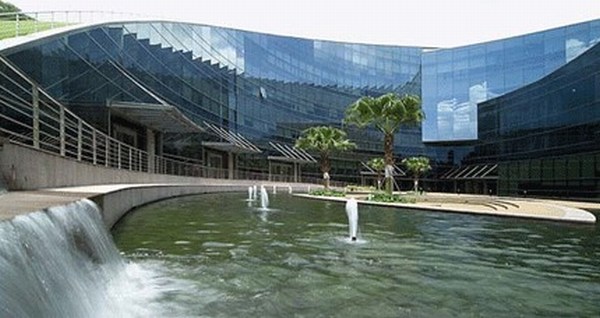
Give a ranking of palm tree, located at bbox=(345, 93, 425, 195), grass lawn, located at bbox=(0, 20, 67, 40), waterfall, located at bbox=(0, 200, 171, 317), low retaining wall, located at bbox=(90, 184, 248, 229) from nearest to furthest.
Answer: waterfall, located at bbox=(0, 200, 171, 317) → low retaining wall, located at bbox=(90, 184, 248, 229) → grass lawn, located at bbox=(0, 20, 67, 40) → palm tree, located at bbox=(345, 93, 425, 195)

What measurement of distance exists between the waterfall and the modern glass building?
23562mm

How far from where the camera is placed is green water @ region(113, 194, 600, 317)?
703cm

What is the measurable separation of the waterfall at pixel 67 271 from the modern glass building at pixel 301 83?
2356 centimetres

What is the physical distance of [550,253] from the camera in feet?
40.4

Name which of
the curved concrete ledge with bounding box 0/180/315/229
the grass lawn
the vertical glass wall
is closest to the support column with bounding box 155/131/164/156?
Result: the curved concrete ledge with bounding box 0/180/315/229

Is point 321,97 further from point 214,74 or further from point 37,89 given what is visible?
point 37,89

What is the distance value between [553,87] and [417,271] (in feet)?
151

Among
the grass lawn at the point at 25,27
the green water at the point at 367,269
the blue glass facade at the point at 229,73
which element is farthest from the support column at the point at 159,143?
the green water at the point at 367,269

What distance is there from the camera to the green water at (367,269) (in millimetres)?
7027

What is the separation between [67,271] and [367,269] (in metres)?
5.46

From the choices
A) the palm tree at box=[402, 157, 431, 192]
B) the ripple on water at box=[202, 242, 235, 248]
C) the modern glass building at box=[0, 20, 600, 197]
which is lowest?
the ripple on water at box=[202, 242, 235, 248]

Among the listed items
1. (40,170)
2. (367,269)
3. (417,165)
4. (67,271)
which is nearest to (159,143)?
(40,170)

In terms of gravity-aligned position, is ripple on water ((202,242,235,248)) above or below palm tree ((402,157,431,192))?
below

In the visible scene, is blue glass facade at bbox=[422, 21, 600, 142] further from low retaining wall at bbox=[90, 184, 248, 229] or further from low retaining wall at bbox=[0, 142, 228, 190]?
low retaining wall at bbox=[0, 142, 228, 190]
